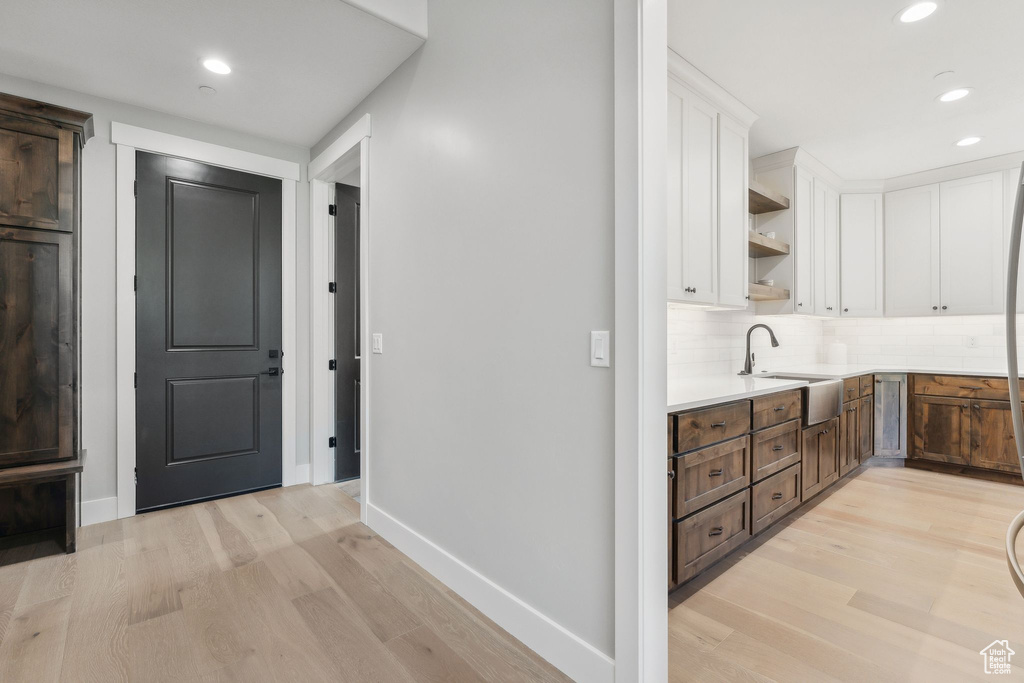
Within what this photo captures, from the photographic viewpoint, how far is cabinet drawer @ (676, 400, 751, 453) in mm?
1942

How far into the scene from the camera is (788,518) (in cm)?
291

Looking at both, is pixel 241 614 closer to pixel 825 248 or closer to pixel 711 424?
pixel 711 424

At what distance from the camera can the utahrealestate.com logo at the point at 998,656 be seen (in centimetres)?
159

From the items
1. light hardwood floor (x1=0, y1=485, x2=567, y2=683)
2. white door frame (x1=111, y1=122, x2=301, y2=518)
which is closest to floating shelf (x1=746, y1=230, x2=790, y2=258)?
light hardwood floor (x1=0, y1=485, x2=567, y2=683)

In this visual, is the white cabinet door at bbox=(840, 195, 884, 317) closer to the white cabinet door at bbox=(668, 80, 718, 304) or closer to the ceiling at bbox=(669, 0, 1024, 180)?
the ceiling at bbox=(669, 0, 1024, 180)

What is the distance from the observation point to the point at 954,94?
9.50 ft

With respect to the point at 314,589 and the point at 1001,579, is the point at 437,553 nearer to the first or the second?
the point at 314,589

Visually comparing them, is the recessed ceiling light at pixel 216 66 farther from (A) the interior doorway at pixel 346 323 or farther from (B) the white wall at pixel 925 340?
(B) the white wall at pixel 925 340

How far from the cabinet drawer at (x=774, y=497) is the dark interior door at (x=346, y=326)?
271cm

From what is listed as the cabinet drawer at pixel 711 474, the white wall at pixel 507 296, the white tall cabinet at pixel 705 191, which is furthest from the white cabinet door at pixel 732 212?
the white wall at pixel 507 296

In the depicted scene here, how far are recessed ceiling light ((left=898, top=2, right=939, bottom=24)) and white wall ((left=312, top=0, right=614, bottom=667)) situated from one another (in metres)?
1.67

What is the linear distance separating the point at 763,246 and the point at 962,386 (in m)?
2.00

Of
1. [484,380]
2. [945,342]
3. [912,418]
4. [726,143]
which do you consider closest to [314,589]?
[484,380]

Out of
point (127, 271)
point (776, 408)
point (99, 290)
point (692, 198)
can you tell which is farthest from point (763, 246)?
point (99, 290)
